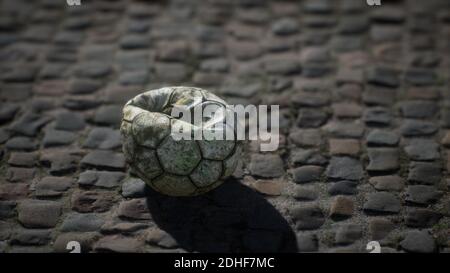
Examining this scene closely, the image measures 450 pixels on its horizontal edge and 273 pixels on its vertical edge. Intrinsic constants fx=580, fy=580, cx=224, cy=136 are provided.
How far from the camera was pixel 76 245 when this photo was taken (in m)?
4.45

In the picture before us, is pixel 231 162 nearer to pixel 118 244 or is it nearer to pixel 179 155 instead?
pixel 179 155

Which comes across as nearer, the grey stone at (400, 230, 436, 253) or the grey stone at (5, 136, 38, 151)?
the grey stone at (400, 230, 436, 253)

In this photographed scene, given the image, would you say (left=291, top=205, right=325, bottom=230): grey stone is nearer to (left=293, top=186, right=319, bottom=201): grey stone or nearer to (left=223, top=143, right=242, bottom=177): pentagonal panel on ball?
(left=293, top=186, right=319, bottom=201): grey stone

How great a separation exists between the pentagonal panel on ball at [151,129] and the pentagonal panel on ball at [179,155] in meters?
0.06

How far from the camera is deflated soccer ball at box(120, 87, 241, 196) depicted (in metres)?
4.44

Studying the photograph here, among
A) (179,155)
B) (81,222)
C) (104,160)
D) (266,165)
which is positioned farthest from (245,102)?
(81,222)

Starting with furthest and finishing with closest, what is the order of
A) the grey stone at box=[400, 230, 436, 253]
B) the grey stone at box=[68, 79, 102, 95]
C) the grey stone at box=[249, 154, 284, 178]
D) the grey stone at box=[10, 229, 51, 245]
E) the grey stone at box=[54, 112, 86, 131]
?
the grey stone at box=[68, 79, 102, 95], the grey stone at box=[54, 112, 86, 131], the grey stone at box=[249, 154, 284, 178], the grey stone at box=[10, 229, 51, 245], the grey stone at box=[400, 230, 436, 253]

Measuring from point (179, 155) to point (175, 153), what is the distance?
0.11ft

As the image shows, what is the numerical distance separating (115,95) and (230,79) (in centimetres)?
129

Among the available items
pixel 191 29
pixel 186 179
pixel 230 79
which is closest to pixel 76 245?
pixel 186 179

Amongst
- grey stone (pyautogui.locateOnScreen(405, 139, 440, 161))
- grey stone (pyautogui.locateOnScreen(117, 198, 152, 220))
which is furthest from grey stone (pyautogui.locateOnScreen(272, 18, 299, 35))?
grey stone (pyautogui.locateOnScreen(117, 198, 152, 220))

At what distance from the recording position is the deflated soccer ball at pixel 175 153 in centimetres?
444

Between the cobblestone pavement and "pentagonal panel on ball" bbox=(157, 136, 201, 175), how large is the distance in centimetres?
47

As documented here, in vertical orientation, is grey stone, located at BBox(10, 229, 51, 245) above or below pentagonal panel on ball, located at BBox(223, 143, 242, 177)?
below
